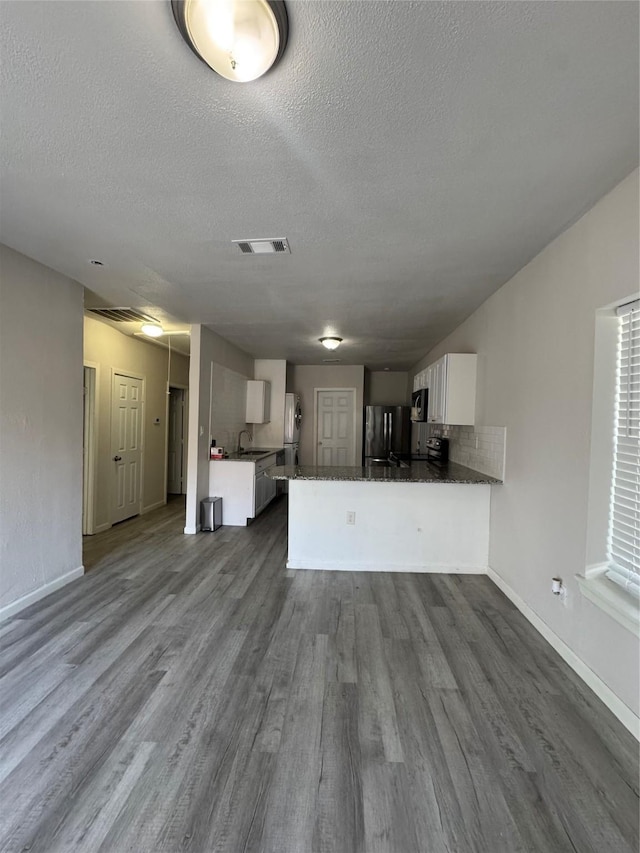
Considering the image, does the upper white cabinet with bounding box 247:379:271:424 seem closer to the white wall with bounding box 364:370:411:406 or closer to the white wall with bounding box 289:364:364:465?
the white wall with bounding box 289:364:364:465

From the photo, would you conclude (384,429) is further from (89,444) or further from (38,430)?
(38,430)

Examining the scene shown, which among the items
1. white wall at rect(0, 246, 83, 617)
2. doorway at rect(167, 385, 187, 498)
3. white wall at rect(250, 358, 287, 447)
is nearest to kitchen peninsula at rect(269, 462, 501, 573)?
white wall at rect(0, 246, 83, 617)

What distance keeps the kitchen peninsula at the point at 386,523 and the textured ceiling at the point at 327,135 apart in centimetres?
191

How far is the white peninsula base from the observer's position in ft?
11.4

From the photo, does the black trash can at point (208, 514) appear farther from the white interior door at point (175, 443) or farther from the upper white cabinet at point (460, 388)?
the upper white cabinet at point (460, 388)

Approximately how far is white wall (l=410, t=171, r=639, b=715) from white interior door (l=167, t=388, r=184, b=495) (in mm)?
5495

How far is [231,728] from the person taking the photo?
1666 millimetres

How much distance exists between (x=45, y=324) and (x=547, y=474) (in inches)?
149

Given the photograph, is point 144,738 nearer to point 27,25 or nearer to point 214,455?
point 27,25

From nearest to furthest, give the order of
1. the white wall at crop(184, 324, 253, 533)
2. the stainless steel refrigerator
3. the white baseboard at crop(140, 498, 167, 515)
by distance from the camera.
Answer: the white wall at crop(184, 324, 253, 533) < the white baseboard at crop(140, 498, 167, 515) < the stainless steel refrigerator

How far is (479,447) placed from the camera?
3.69 metres

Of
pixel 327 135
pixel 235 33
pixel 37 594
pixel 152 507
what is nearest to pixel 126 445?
pixel 152 507

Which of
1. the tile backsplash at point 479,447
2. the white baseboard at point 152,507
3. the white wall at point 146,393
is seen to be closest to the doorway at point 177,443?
the white wall at point 146,393

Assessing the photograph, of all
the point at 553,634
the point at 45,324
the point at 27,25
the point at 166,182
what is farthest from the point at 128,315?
the point at 553,634
